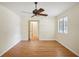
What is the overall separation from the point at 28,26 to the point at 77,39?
6.22 meters

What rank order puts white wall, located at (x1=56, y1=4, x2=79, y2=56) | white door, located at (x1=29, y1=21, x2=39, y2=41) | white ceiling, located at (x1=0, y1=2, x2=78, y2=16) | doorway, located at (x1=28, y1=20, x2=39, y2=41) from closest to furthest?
white ceiling, located at (x1=0, y1=2, x2=78, y2=16) → white wall, located at (x1=56, y1=4, x2=79, y2=56) → doorway, located at (x1=28, y1=20, x2=39, y2=41) → white door, located at (x1=29, y1=21, x2=39, y2=41)

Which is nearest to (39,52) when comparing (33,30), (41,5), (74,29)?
(74,29)

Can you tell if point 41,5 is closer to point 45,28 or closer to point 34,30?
point 45,28

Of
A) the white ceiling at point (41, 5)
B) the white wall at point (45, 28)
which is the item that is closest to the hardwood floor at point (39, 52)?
the white ceiling at point (41, 5)

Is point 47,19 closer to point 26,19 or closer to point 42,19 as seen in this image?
point 42,19

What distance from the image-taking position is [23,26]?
10555 mm

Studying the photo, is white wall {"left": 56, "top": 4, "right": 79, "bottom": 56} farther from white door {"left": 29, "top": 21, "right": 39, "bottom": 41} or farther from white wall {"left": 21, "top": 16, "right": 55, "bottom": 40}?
white door {"left": 29, "top": 21, "right": 39, "bottom": 41}

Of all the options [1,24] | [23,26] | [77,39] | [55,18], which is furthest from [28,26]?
[77,39]

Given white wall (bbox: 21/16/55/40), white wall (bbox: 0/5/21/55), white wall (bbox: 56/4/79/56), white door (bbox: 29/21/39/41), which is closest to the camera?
white wall (bbox: 56/4/79/56)

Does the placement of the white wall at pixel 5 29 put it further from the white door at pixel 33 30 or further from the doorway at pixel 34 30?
the white door at pixel 33 30

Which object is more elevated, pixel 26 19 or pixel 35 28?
pixel 26 19

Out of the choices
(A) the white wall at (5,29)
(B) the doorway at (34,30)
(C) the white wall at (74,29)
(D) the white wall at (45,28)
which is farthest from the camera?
(B) the doorway at (34,30)

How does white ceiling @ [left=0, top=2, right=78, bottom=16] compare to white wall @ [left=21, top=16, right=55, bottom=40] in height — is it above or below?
above

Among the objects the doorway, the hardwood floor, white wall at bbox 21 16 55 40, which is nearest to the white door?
the doorway
